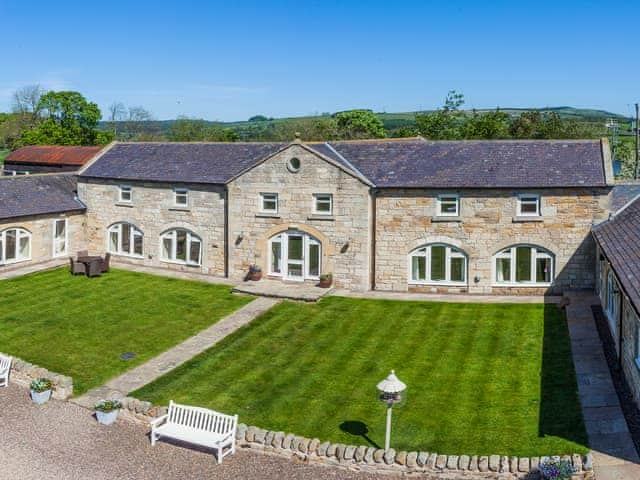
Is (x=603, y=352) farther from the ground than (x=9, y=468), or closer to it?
farther from the ground

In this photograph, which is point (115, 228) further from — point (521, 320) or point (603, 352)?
point (603, 352)

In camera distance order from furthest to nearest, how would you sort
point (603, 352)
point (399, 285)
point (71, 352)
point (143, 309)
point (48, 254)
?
point (48, 254)
point (399, 285)
point (143, 309)
point (71, 352)
point (603, 352)

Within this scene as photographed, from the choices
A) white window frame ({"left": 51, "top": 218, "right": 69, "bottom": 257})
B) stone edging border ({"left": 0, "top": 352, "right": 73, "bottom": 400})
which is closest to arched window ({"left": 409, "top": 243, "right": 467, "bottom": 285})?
stone edging border ({"left": 0, "top": 352, "right": 73, "bottom": 400})

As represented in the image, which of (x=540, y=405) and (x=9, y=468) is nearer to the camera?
(x=9, y=468)

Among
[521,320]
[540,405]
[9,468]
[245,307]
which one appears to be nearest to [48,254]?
[245,307]

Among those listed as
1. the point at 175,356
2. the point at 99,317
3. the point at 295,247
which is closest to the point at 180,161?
the point at 295,247

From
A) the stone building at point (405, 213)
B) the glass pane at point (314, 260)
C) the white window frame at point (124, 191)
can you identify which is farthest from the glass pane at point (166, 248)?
the glass pane at point (314, 260)

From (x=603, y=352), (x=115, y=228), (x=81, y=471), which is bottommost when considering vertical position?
(x=81, y=471)
